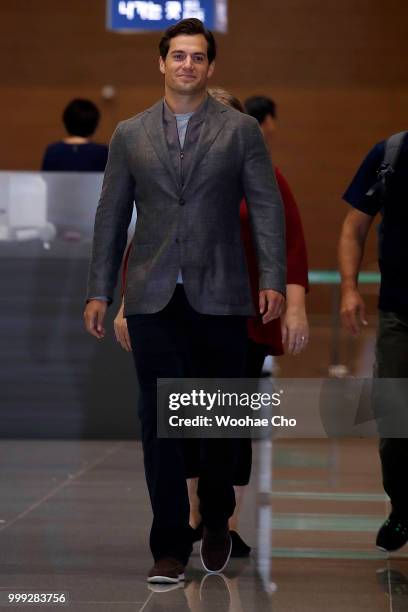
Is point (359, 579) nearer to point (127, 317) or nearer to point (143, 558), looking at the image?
point (143, 558)

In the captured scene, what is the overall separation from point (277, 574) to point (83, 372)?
11.5ft

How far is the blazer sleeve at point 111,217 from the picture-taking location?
13.0ft

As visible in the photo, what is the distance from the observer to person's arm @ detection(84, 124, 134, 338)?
13.0 ft

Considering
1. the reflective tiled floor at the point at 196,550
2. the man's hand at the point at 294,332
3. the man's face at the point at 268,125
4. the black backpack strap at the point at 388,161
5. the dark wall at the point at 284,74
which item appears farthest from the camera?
the dark wall at the point at 284,74

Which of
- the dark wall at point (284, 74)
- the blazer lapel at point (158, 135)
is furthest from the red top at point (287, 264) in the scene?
the dark wall at point (284, 74)

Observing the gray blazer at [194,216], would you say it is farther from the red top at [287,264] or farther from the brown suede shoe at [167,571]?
the brown suede shoe at [167,571]

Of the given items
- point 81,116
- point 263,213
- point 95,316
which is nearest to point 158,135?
point 263,213

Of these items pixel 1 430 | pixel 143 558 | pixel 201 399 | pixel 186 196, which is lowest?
pixel 1 430

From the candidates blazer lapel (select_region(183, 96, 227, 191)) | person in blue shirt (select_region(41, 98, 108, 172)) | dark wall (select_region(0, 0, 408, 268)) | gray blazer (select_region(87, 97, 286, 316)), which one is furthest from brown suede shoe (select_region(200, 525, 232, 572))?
dark wall (select_region(0, 0, 408, 268))

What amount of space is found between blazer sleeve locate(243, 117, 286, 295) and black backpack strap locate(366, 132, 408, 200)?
18.8 inches

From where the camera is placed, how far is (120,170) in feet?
13.0

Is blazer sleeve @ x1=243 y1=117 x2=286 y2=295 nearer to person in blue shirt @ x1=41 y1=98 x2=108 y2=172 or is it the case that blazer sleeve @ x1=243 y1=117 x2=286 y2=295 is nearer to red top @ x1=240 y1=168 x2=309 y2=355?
red top @ x1=240 y1=168 x2=309 y2=355

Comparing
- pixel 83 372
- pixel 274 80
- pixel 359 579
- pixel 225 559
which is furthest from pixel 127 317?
pixel 274 80

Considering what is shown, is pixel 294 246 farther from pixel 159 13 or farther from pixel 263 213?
pixel 159 13
